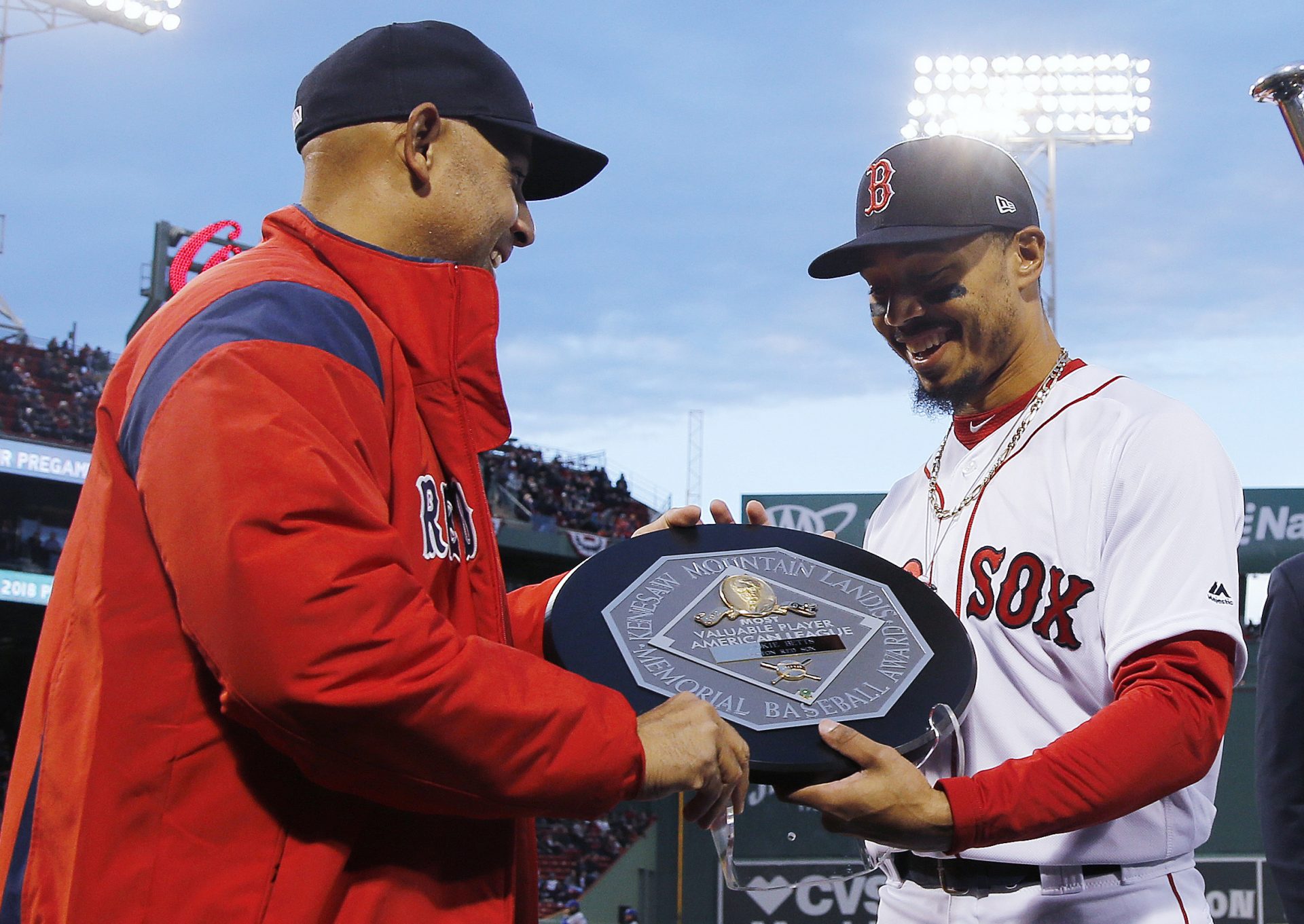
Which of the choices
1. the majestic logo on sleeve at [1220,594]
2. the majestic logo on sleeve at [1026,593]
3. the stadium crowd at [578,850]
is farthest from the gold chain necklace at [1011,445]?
the stadium crowd at [578,850]

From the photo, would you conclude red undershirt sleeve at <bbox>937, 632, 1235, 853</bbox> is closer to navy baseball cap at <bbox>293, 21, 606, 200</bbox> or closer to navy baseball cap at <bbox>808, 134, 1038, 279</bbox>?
navy baseball cap at <bbox>808, 134, 1038, 279</bbox>

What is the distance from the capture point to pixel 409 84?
1.70 meters

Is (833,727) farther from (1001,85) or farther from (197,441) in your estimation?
(1001,85)

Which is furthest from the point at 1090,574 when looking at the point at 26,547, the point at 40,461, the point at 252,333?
the point at 26,547

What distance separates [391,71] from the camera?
5.59 ft

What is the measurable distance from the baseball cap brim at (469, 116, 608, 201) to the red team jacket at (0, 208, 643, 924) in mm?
411

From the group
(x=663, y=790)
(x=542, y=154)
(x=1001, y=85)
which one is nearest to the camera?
(x=663, y=790)

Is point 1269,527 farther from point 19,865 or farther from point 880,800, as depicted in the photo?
point 19,865

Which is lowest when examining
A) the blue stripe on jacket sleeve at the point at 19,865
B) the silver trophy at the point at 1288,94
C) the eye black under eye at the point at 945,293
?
the blue stripe on jacket sleeve at the point at 19,865

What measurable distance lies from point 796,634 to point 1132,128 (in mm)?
19258

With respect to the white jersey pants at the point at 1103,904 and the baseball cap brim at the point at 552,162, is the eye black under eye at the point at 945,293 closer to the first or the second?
the baseball cap brim at the point at 552,162

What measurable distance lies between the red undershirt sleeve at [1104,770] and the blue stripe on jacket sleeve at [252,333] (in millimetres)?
1112

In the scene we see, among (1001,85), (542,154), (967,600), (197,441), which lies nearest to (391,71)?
(542,154)

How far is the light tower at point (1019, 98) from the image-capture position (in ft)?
57.9
